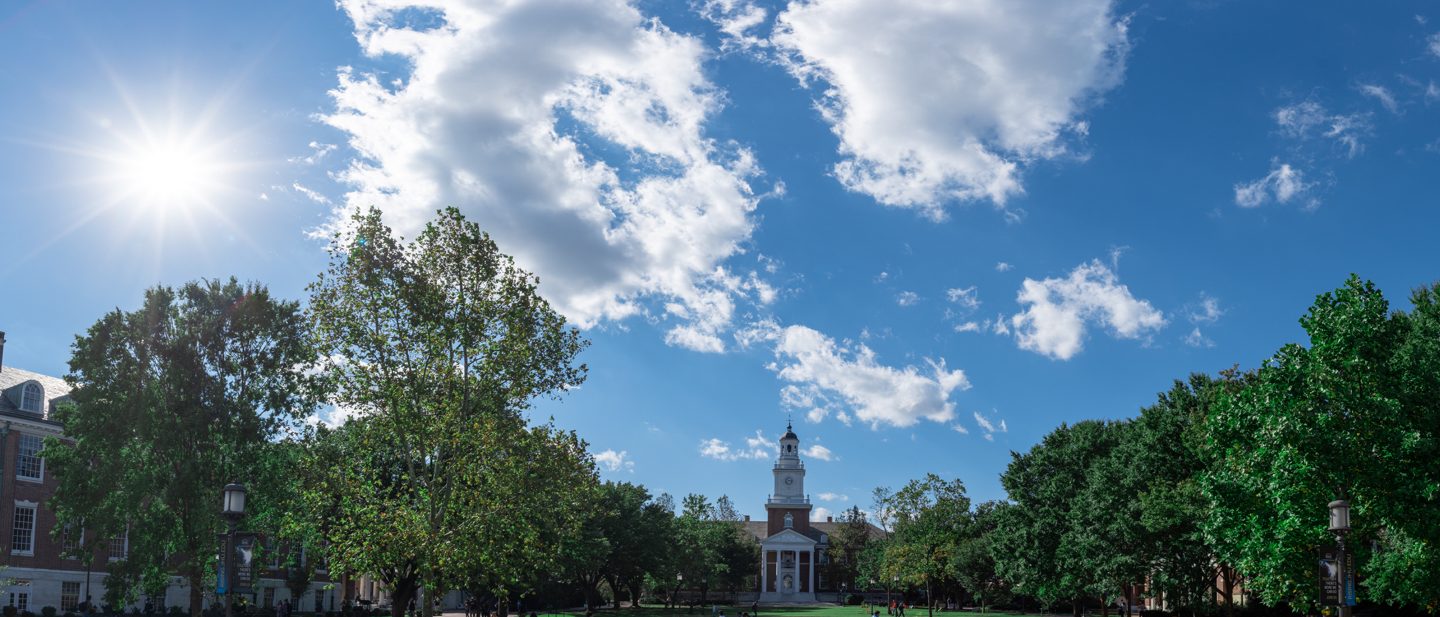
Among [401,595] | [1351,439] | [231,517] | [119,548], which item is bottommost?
[401,595]

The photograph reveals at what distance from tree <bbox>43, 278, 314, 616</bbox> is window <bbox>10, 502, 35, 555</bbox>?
15649mm

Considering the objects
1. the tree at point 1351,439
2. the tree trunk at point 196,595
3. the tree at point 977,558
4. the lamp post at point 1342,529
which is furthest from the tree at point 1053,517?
the tree trunk at point 196,595

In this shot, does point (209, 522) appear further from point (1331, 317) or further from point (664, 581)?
point (664, 581)

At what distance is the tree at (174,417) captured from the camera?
4244 cm

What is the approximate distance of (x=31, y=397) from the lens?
6053cm

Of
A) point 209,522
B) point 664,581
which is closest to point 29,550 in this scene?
point 209,522

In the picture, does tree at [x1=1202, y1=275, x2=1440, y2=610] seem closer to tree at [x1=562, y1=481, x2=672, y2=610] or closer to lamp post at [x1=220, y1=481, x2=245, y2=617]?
lamp post at [x1=220, y1=481, x2=245, y2=617]

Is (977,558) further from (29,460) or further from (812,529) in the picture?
(812,529)

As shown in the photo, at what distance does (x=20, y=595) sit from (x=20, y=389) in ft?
36.2

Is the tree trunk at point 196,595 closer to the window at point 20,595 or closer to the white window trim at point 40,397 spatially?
the window at point 20,595

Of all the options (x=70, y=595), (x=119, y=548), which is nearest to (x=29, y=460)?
(x=119, y=548)

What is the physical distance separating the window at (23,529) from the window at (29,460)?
5.22ft

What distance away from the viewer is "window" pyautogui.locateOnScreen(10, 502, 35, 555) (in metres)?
57.7

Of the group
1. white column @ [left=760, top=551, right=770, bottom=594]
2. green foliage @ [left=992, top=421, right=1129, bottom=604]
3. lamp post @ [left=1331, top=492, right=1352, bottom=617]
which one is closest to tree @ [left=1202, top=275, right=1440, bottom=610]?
lamp post @ [left=1331, top=492, right=1352, bottom=617]
